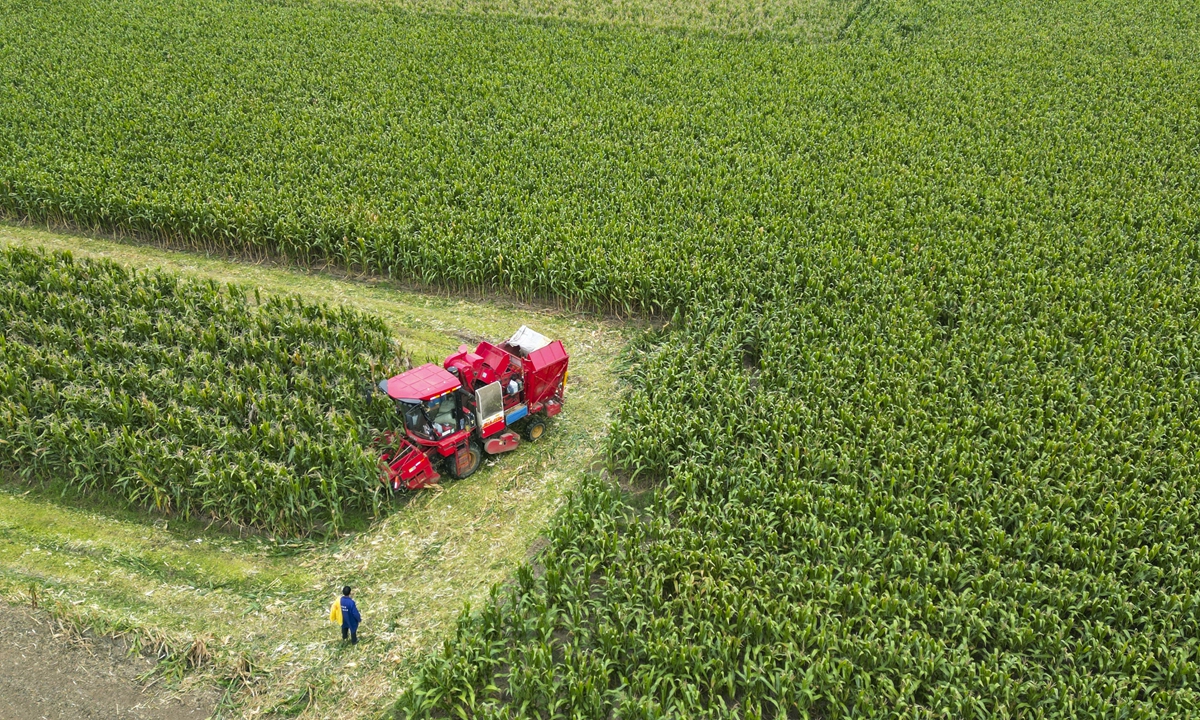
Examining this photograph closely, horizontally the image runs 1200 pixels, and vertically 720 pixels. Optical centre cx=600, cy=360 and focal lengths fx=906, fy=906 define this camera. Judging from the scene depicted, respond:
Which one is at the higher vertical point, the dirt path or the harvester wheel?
the harvester wheel

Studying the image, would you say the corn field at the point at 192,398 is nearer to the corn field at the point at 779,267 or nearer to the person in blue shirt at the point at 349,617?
the corn field at the point at 779,267

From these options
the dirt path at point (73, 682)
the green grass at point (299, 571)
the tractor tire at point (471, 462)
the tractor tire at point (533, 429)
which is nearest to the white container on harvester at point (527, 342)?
the tractor tire at point (533, 429)

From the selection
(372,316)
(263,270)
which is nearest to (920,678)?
(372,316)

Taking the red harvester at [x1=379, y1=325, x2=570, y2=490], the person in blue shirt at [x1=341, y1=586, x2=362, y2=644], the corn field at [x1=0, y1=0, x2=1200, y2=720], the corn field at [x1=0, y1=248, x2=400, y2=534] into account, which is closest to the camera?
the corn field at [x1=0, y1=0, x2=1200, y2=720]

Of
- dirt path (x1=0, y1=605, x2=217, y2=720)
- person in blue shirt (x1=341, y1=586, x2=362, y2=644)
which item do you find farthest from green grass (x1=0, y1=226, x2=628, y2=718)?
dirt path (x1=0, y1=605, x2=217, y2=720)

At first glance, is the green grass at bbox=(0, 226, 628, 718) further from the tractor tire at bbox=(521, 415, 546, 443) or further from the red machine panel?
Result: the red machine panel
